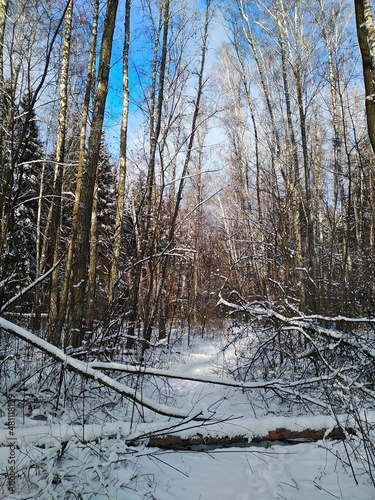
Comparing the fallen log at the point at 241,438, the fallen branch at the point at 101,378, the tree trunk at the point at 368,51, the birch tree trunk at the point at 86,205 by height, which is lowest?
the fallen log at the point at 241,438

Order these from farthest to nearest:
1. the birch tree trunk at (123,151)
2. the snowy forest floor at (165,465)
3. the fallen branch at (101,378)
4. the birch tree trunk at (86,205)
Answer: the birch tree trunk at (123,151) < the birch tree trunk at (86,205) < the fallen branch at (101,378) < the snowy forest floor at (165,465)

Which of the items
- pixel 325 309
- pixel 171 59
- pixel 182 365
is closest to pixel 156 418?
pixel 182 365

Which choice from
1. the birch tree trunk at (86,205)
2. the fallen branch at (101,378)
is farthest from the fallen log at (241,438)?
the birch tree trunk at (86,205)

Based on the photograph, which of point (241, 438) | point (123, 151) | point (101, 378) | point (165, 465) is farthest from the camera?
point (123, 151)

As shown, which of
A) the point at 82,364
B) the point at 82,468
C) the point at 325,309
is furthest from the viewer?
the point at 325,309

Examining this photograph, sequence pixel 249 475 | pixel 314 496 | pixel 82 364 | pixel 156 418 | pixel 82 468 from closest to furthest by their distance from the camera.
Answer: pixel 82 468
pixel 314 496
pixel 249 475
pixel 82 364
pixel 156 418

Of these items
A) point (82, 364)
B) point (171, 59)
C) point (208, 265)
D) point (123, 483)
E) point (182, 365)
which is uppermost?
point (171, 59)

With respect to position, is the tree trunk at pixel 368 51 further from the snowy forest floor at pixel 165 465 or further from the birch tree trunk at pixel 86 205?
the snowy forest floor at pixel 165 465

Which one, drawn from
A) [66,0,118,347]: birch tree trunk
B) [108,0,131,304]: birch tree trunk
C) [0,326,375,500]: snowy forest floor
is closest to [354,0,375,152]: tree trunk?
[66,0,118,347]: birch tree trunk

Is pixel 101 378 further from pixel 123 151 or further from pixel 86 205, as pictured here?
pixel 123 151

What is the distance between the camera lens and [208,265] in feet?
61.1

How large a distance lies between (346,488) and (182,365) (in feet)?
15.8

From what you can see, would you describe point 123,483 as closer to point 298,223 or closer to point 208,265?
point 298,223

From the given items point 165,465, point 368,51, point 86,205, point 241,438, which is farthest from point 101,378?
point 368,51
